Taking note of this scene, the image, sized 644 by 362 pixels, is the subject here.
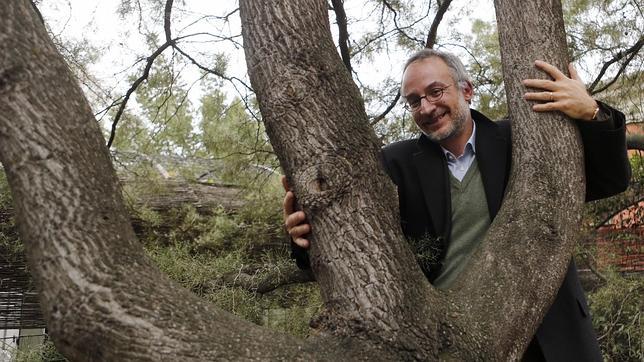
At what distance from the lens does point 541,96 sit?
6.68 ft

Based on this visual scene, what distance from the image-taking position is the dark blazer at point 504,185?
2.04m

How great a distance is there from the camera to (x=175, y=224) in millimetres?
5535

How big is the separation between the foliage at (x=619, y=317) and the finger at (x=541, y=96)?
106 inches

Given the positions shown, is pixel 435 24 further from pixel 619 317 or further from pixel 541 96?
pixel 541 96

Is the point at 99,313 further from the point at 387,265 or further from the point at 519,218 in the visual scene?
the point at 519,218

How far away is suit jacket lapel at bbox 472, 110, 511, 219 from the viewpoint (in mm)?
2170

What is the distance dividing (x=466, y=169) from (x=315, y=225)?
2.54 feet

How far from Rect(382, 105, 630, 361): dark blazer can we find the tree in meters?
0.13

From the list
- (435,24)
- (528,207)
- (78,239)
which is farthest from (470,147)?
(435,24)

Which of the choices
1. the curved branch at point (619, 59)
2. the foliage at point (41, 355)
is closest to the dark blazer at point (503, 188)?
the foliage at point (41, 355)

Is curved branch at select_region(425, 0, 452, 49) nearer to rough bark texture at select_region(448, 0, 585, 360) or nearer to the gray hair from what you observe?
the gray hair

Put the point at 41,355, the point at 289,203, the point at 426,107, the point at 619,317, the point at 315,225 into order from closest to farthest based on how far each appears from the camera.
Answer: the point at 315,225 < the point at 289,203 < the point at 426,107 < the point at 41,355 < the point at 619,317

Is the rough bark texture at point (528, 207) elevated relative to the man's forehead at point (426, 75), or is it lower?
lower

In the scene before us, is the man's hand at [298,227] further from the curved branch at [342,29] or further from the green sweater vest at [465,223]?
the curved branch at [342,29]
